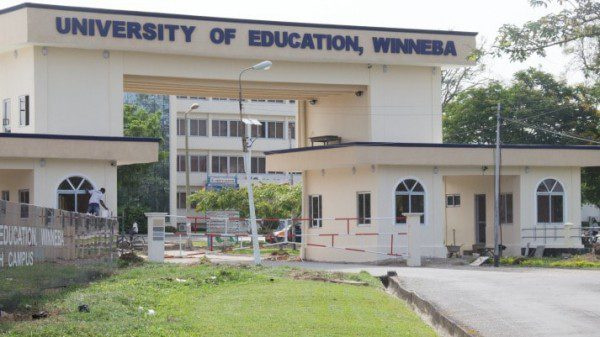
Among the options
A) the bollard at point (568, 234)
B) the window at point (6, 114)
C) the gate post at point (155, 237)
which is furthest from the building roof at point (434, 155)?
the window at point (6, 114)

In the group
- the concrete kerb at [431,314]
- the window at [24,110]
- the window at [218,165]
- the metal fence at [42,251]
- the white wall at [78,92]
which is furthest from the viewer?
the window at [218,165]

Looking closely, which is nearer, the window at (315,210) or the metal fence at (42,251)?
the metal fence at (42,251)

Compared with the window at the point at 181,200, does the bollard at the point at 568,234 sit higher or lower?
lower

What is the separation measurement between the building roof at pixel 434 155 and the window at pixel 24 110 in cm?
1079

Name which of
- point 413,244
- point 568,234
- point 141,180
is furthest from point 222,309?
point 141,180

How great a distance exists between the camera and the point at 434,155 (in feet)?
128

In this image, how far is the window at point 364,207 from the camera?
39.5 meters

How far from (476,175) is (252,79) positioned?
9.72m

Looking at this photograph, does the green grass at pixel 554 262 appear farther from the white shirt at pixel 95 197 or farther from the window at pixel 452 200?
the white shirt at pixel 95 197

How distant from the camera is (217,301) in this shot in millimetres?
19312

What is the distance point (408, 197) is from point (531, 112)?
2296 centimetres

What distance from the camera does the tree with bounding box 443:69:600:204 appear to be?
59438mm

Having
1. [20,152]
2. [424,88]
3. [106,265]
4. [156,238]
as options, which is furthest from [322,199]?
[106,265]

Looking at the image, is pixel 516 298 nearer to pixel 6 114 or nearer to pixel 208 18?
pixel 208 18
